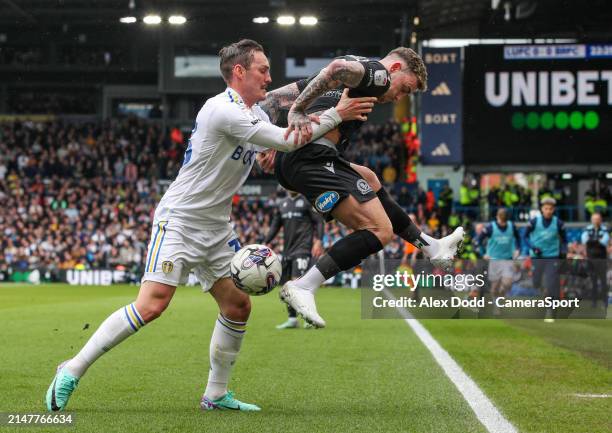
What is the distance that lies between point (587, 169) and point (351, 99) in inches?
738

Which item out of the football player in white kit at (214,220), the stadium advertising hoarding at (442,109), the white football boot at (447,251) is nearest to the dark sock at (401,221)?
the white football boot at (447,251)

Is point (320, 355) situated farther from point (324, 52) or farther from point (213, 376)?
point (324, 52)

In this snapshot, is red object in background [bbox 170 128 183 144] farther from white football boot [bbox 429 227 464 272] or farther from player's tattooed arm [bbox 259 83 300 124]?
white football boot [bbox 429 227 464 272]

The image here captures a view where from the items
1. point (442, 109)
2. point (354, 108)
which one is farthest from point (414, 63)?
point (442, 109)

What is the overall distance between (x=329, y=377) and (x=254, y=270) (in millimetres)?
2199

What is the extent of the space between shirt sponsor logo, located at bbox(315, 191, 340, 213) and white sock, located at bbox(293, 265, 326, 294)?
42cm

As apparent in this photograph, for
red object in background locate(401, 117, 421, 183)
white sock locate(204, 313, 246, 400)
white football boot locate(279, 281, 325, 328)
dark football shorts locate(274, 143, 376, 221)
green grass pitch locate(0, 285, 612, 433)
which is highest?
red object in background locate(401, 117, 421, 183)

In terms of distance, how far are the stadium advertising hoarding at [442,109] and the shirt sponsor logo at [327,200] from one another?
58.0 ft

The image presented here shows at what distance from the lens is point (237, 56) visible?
626 cm

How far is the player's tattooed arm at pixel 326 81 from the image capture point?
19.5ft

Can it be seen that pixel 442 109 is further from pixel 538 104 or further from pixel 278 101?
pixel 278 101

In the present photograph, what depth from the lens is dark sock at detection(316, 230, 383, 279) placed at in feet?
20.7

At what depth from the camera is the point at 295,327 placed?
13562 millimetres

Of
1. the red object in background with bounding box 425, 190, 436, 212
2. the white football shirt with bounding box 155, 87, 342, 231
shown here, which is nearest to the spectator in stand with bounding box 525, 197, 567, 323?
the white football shirt with bounding box 155, 87, 342, 231
